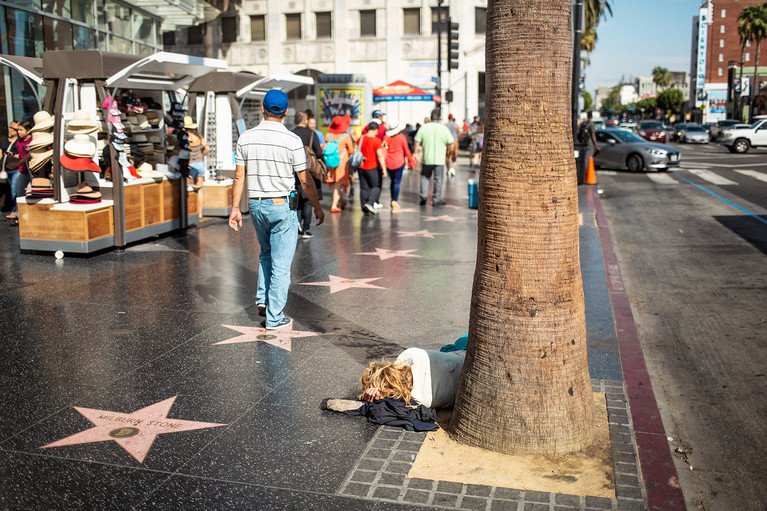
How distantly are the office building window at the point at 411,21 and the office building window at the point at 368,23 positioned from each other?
188 centimetres

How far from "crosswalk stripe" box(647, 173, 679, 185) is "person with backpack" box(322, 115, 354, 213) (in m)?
11.1

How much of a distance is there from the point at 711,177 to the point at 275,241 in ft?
67.1

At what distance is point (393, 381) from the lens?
471 cm

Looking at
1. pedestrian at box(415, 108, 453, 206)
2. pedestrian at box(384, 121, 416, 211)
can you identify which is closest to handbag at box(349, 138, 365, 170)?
pedestrian at box(384, 121, 416, 211)

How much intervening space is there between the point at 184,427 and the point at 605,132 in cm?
2566

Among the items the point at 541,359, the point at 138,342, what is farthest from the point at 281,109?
the point at 541,359

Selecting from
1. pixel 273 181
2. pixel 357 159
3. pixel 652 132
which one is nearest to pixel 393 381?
pixel 273 181

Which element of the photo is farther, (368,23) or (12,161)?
(368,23)

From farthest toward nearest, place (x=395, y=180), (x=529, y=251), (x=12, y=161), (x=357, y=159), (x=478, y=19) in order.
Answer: (x=478, y=19), (x=395, y=180), (x=357, y=159), (x=12, y=161), (x=529, y=251)

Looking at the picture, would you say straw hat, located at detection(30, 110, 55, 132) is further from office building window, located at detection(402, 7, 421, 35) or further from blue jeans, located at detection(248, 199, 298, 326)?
office building window, located at detection(402, 7, 421, 35)

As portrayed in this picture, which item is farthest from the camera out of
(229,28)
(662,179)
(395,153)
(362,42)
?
(229,28)

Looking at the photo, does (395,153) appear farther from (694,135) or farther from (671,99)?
(671,99)

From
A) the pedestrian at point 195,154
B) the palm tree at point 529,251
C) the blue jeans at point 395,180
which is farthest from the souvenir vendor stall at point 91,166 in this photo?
the palm tree at point 529,251

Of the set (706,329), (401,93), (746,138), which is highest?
(401,93)
